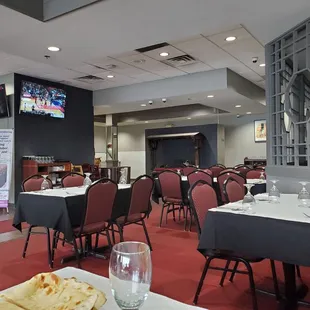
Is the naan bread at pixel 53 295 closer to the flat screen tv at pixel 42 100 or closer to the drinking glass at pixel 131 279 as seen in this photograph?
the drinking glass at pixel 131 279

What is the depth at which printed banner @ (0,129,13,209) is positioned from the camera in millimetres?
7623

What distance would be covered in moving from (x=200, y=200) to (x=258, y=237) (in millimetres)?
679

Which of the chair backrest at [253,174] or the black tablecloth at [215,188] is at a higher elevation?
the chair backrest at [253,174]

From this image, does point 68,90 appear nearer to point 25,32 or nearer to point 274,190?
point 25,32

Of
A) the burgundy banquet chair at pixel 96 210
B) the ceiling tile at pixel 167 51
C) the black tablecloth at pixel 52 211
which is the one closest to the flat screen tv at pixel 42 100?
the ceiling tile at pixel 167 51

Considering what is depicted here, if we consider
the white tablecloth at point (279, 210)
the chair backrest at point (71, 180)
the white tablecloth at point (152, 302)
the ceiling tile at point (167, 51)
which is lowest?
the white tablecloth at point (279, 210)

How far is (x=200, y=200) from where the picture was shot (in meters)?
3.03

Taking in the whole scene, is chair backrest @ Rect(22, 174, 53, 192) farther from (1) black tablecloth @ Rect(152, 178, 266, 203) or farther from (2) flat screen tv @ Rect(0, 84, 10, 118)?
(2) flat screen tv @ Rect(0, 84, 10, 118)

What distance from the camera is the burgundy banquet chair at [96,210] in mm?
3697

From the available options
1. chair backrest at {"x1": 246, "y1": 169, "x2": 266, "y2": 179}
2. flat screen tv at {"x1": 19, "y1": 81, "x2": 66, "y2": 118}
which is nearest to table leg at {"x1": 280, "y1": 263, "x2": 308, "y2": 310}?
chair backrest at {"x1": 246, "y1": 169, "x2": 266, "y2": 179}

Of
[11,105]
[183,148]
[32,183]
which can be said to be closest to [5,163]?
[11,105]

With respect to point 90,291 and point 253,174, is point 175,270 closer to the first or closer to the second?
point 90,291

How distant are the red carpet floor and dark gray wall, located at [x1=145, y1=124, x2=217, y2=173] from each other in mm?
9577

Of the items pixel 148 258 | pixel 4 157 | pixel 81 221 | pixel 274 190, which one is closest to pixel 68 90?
pixel 4 157
